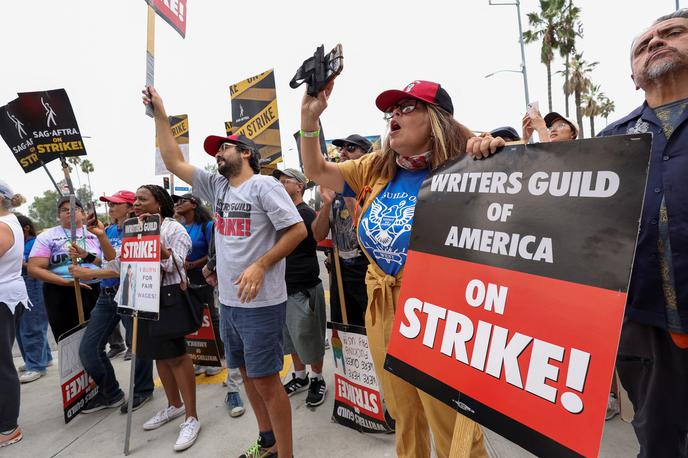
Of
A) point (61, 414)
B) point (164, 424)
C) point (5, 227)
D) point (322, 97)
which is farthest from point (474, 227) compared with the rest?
point (61, 414)

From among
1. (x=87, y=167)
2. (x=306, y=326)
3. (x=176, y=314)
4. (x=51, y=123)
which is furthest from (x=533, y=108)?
(x=87, y=167)

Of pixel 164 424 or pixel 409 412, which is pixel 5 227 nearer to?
pixel 164 424

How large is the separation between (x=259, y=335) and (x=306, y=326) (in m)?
0.98

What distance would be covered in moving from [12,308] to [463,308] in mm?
3540

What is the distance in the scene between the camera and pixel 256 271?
6.89ft

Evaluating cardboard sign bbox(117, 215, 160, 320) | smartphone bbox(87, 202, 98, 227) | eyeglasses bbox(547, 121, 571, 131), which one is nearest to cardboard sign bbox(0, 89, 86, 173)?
smartphone bbox(87, 202, 98, 227)

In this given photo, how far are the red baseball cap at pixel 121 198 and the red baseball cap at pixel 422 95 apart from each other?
2.96 m

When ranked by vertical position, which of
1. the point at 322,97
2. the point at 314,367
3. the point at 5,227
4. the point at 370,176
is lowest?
the point at 314,367

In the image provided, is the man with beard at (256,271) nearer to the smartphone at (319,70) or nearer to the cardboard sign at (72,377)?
the smartphone at (319,70)

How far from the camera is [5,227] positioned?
9.43ft

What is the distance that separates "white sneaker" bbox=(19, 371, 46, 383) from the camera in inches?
168

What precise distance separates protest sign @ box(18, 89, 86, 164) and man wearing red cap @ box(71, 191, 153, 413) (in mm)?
538

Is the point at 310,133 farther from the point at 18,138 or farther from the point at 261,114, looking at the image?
the point at 18,138

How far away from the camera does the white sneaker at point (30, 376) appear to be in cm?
426
